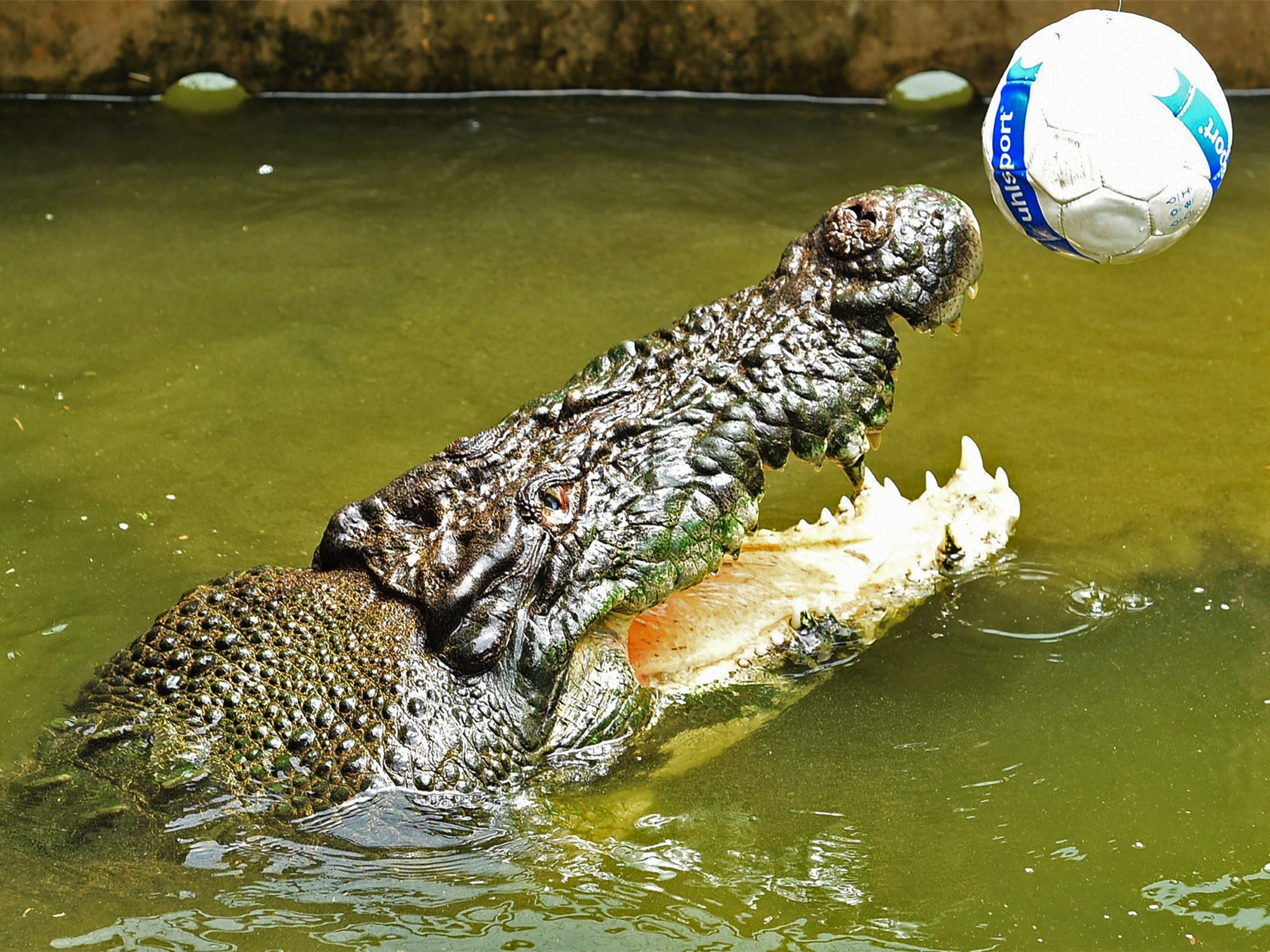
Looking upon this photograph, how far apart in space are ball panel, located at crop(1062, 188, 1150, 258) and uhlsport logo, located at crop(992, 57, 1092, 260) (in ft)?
0.20

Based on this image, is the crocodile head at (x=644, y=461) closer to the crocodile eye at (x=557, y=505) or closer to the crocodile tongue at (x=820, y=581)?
the crocodile eye at (x=557, y=505)

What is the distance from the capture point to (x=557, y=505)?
3.36 m

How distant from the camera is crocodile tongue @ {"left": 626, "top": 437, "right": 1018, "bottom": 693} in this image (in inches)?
143

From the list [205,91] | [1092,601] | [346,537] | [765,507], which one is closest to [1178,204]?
[1092,601]

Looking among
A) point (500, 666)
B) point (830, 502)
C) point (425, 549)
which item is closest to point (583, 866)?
point (500, 666)

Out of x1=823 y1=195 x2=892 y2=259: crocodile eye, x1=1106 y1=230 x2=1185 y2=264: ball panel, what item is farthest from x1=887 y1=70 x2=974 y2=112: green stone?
x1=823 y1=195 x2=892 y2=259: crocodile eye

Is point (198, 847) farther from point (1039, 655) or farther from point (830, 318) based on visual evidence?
point (1039, 655)

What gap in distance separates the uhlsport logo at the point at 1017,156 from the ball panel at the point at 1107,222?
0.06m

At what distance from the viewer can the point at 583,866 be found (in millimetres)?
3217

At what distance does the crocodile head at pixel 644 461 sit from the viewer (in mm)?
3244

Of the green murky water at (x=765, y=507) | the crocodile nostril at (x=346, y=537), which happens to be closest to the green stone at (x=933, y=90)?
the green murky water at (x=765, y=507)

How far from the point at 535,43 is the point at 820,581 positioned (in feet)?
16.9

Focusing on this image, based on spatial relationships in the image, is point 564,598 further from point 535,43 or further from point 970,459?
point 535,43

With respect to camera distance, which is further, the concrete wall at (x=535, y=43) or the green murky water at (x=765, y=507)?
the concrete wall at (x=535, y=43)
